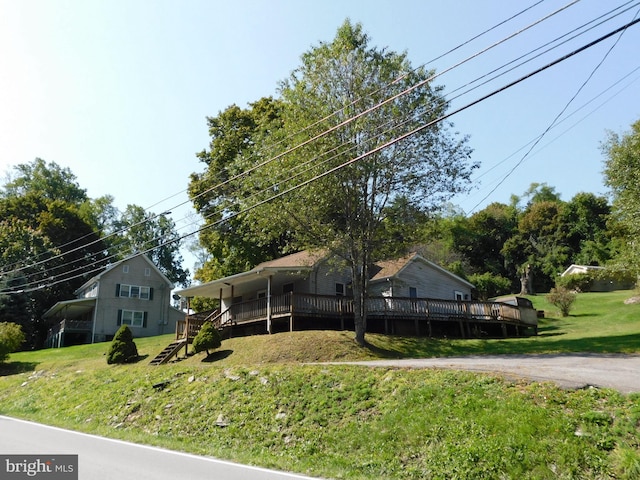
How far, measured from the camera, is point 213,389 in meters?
14.6

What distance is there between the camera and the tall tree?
2058 centimetres

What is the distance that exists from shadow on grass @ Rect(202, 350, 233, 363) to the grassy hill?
0.64ft

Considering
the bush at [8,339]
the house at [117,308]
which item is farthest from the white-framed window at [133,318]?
the bush at [8,339]

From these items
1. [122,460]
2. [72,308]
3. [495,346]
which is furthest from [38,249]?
[122,460]

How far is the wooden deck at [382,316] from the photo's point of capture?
24891 mm

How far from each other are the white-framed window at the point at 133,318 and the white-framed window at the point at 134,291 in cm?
135

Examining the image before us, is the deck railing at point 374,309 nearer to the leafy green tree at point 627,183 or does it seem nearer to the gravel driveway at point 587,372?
the leafy green tree at point 627,183

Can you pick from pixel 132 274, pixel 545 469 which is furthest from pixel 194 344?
pixel 132 274

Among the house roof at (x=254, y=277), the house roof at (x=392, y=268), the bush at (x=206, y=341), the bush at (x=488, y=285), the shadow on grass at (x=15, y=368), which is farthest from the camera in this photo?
the bush at (x=488, y=285)

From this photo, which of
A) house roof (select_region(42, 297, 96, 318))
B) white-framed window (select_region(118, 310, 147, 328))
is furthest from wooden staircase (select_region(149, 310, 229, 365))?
house roof (select_region(42, 297, 96, 318))

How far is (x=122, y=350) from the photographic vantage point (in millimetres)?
25000

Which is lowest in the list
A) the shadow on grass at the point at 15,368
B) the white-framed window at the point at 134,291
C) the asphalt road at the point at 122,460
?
the asphalt road at the point at 122,460

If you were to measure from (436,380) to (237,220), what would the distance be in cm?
2611

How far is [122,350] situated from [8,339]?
37.1ft
